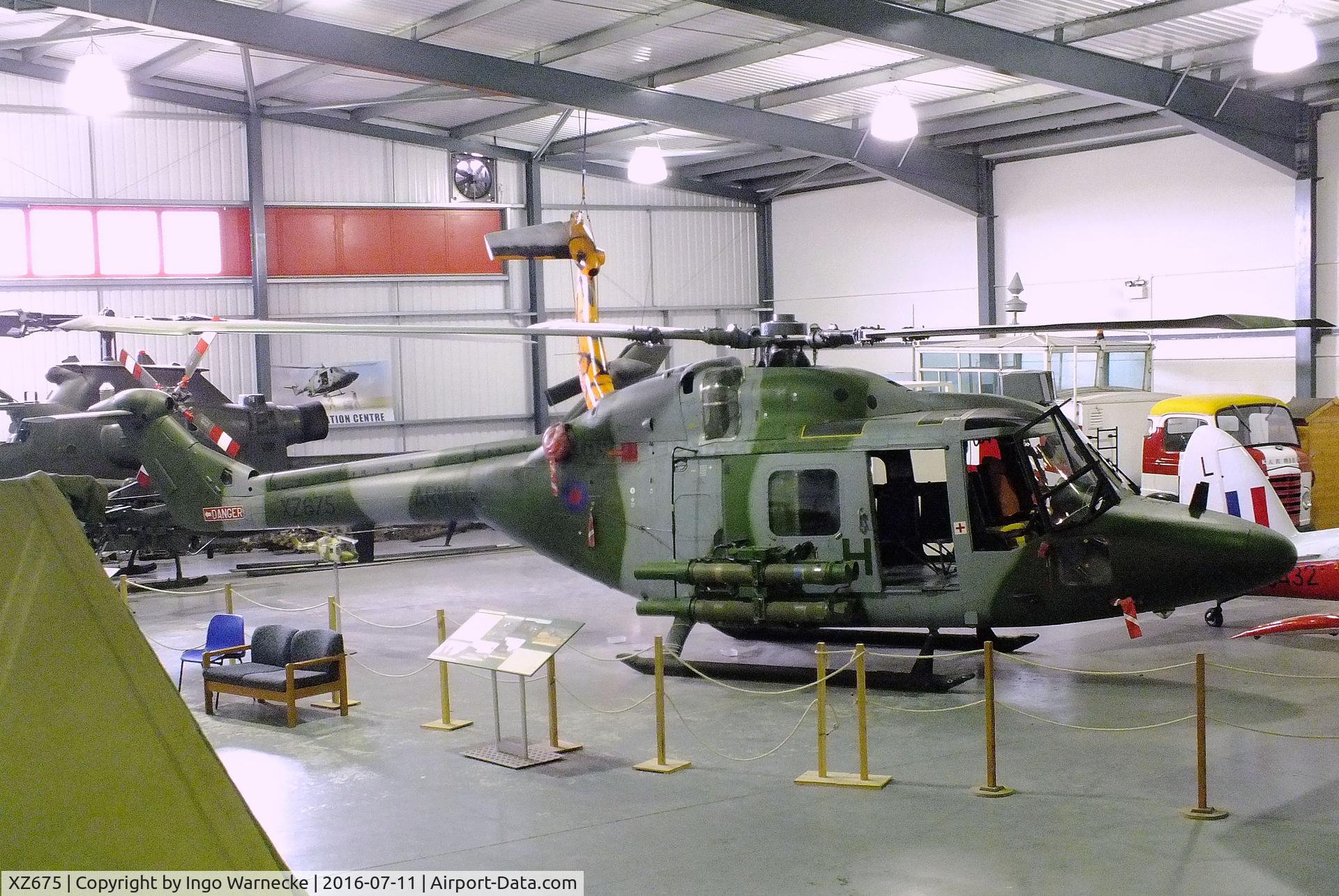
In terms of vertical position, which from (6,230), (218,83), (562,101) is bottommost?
(6,230)

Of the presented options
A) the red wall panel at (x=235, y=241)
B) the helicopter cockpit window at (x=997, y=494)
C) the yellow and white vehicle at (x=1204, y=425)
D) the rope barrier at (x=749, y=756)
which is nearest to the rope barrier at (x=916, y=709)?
the rope barrier at (x=749, y=756)

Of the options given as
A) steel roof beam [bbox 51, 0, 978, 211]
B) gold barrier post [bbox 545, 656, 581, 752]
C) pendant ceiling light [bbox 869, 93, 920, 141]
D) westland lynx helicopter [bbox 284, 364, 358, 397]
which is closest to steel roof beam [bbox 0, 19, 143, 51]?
steel roof beam [bbox 51, 0, 978, 211]

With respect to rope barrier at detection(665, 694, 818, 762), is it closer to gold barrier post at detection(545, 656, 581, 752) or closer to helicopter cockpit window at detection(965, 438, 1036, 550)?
gold barrier post at detection(545, 656, 581, 752)

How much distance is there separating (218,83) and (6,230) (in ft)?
14.0

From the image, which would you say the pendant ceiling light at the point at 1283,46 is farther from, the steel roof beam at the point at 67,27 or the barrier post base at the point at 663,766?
the steel roof beam at the point at 67,27

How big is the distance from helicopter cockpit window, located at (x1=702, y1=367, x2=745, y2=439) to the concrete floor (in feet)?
6.88

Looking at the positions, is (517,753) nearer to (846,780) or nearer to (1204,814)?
(846,780)

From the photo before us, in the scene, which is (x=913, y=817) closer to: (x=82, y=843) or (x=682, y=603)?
(x=682, y=603)

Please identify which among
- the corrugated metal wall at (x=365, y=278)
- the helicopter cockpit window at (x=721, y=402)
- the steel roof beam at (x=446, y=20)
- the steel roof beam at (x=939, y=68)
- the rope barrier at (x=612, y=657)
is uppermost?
the steel roof beam at (x=446, y=20)

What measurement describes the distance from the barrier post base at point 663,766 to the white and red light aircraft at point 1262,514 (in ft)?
17.2

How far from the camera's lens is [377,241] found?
23.3 meters

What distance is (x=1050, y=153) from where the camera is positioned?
907 inches

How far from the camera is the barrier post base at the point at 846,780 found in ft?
23.7

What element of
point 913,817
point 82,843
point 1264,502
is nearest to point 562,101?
point 1264,502
